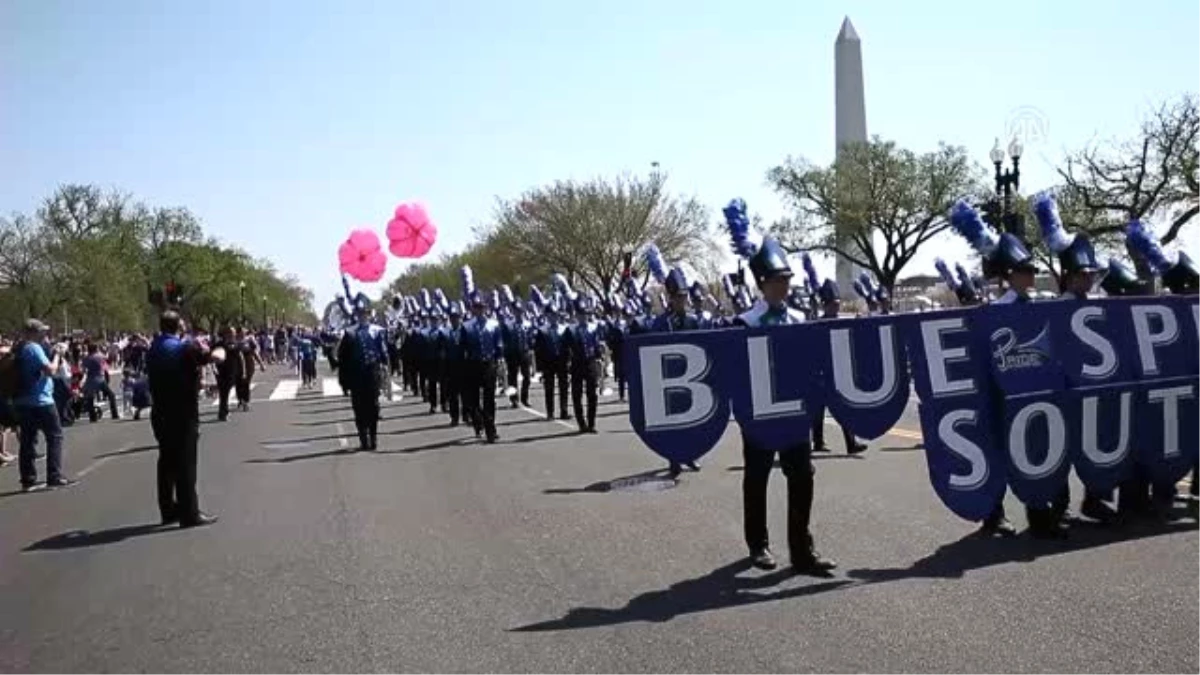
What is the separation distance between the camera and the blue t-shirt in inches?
517

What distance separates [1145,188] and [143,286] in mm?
62360

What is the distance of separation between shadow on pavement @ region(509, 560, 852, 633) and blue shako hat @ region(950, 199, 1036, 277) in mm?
2779

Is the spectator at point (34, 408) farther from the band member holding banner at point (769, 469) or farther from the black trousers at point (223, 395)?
the black trousers at point (223, 395)

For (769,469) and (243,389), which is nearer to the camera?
(769,469)

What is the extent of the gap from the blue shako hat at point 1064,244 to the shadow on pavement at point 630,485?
4063 mm

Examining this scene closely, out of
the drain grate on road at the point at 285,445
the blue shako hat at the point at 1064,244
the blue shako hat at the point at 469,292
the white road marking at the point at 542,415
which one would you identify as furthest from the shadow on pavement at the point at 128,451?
the blue shako hat at the point at 1064,244

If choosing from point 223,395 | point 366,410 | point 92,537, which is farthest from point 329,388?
point 92,537

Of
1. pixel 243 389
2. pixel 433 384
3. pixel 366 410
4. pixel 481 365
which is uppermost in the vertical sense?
pixel 481 365


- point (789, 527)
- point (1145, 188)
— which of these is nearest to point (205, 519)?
point (789, 527)

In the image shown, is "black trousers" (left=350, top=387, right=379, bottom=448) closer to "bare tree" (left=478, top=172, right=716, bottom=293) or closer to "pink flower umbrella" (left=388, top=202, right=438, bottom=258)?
"pink flower umbrella" (left=388, top=202, right=438, bottom=258)

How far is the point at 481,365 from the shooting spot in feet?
53.7

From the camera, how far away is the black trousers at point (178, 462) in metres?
10.1

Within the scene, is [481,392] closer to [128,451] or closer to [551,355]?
[551,355]

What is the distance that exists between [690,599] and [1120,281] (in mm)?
4698
